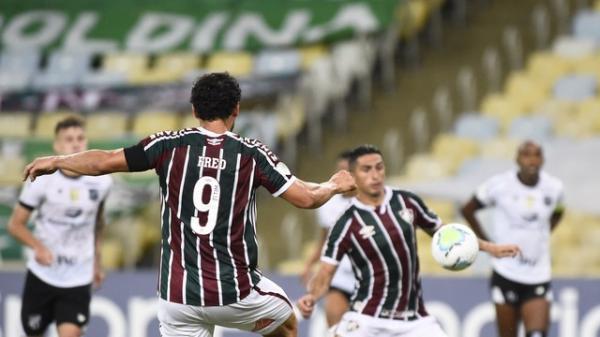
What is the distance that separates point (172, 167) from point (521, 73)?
10.4m

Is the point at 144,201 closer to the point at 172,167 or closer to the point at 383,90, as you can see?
the point at 383,90

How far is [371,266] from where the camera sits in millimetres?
8578

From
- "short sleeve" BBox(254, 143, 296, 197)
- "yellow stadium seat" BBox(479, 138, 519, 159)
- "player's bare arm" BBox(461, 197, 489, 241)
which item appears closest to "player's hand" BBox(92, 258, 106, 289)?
"player's bare arm" BBox(461, 197, 489, 241)

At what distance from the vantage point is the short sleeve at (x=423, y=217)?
8.52 metres

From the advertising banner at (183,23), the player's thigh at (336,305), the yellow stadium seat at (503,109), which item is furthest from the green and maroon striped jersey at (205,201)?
the advertising banner at (183,23)

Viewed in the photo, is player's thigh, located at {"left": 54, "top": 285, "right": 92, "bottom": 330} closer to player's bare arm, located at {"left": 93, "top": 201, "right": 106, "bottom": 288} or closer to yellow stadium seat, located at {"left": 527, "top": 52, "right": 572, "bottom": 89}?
player's bare arm, located at {"left": 93, "top": 201, "right": 106, "bottom": 288}

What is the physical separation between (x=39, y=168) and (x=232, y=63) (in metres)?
10.8

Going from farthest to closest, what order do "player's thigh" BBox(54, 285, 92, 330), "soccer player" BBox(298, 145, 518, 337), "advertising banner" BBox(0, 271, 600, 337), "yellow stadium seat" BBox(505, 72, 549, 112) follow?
"yellow stadium seat" BBox(505, 72, 549, 112) → "advertising banner" BBox(0, 271, 600, 337) → "player's thigh" BBox(54, 285, 92, 330) → "soccer player" BBox(298, 145, 518, 337)

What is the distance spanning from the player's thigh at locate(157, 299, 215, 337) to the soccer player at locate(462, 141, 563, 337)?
149 inches

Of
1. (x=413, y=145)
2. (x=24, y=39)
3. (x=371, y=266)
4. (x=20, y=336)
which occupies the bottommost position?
(x=20, y=336)

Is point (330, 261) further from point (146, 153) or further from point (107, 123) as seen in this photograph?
point (107, 123)

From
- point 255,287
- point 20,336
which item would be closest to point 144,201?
point 20,336

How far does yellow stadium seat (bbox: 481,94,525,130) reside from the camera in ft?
52.4

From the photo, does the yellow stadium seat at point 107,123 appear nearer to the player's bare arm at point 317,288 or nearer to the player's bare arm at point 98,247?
the player's bare arm at point 98,247
